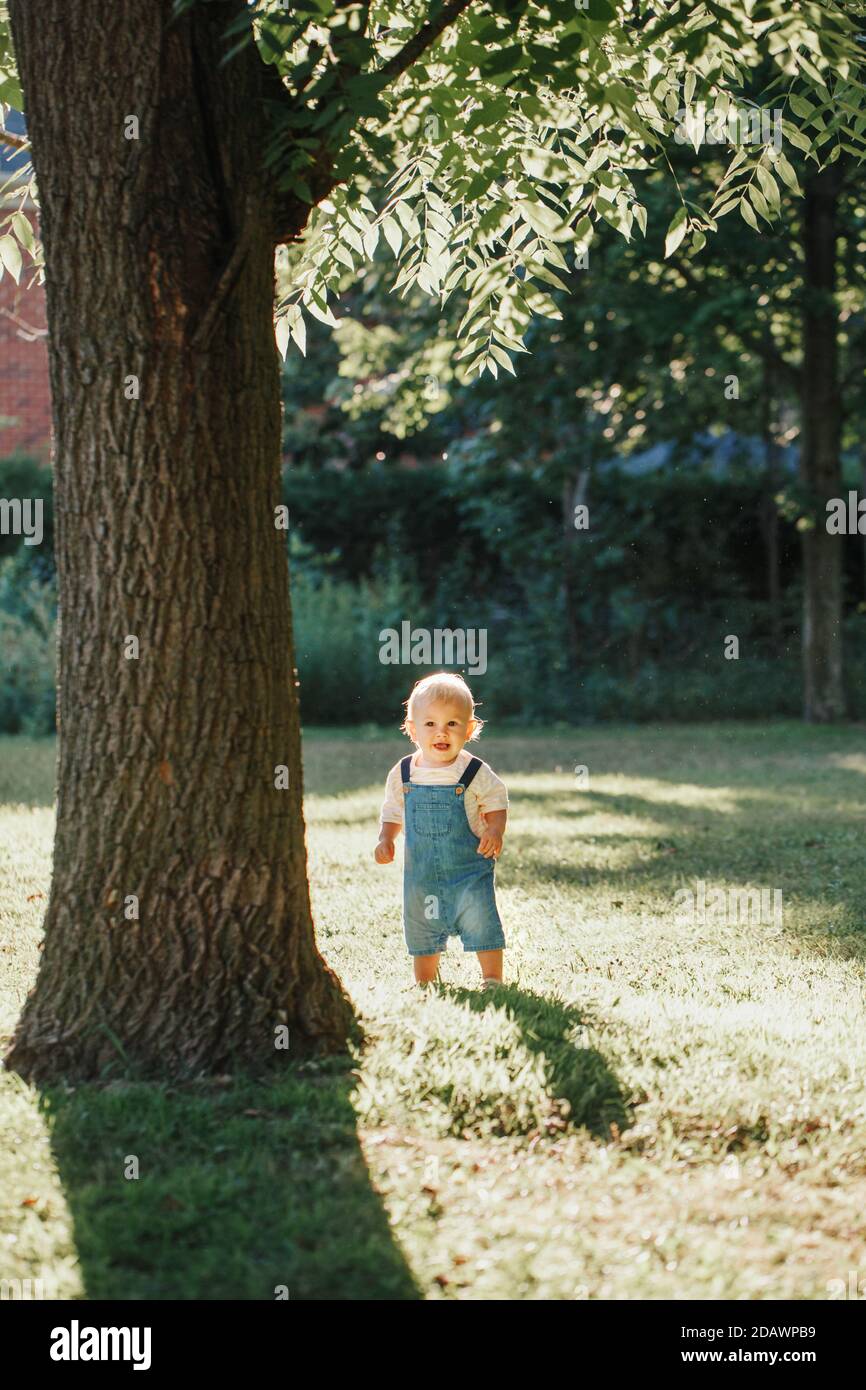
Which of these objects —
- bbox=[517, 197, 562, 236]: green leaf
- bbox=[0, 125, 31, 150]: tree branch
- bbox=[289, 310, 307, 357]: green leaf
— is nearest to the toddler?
bbox=[289, 310, 307, 357]: green leaf

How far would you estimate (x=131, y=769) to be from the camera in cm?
416

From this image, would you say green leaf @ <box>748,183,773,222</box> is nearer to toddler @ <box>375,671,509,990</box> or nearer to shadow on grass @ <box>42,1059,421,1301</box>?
toddler @ <box>375,671,509,990</box>

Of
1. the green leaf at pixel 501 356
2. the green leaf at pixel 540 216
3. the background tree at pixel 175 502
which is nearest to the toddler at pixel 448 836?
the background tree at pixel 175 502

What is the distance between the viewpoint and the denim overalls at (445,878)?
17.4 feet

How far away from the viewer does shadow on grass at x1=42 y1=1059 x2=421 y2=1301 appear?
3.07m

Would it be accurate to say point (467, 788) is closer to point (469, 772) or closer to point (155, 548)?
point (469, 772)

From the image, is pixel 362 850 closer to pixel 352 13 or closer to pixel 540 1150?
pixel 540 1150

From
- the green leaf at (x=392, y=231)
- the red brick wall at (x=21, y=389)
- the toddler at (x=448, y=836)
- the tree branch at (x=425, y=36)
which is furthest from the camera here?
the red brick wall at (x=21, y=389)

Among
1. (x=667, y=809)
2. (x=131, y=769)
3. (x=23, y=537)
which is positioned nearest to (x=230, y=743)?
(x=131, y=769)

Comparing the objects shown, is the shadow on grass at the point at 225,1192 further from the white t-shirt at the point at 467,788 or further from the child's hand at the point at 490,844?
the white t-shirt at the point at 467,788

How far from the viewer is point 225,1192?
3.43 meters

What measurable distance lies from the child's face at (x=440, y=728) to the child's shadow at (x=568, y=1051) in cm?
87

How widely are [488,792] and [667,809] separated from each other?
541 cm

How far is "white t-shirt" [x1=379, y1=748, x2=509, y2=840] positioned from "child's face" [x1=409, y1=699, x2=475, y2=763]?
5 cm
